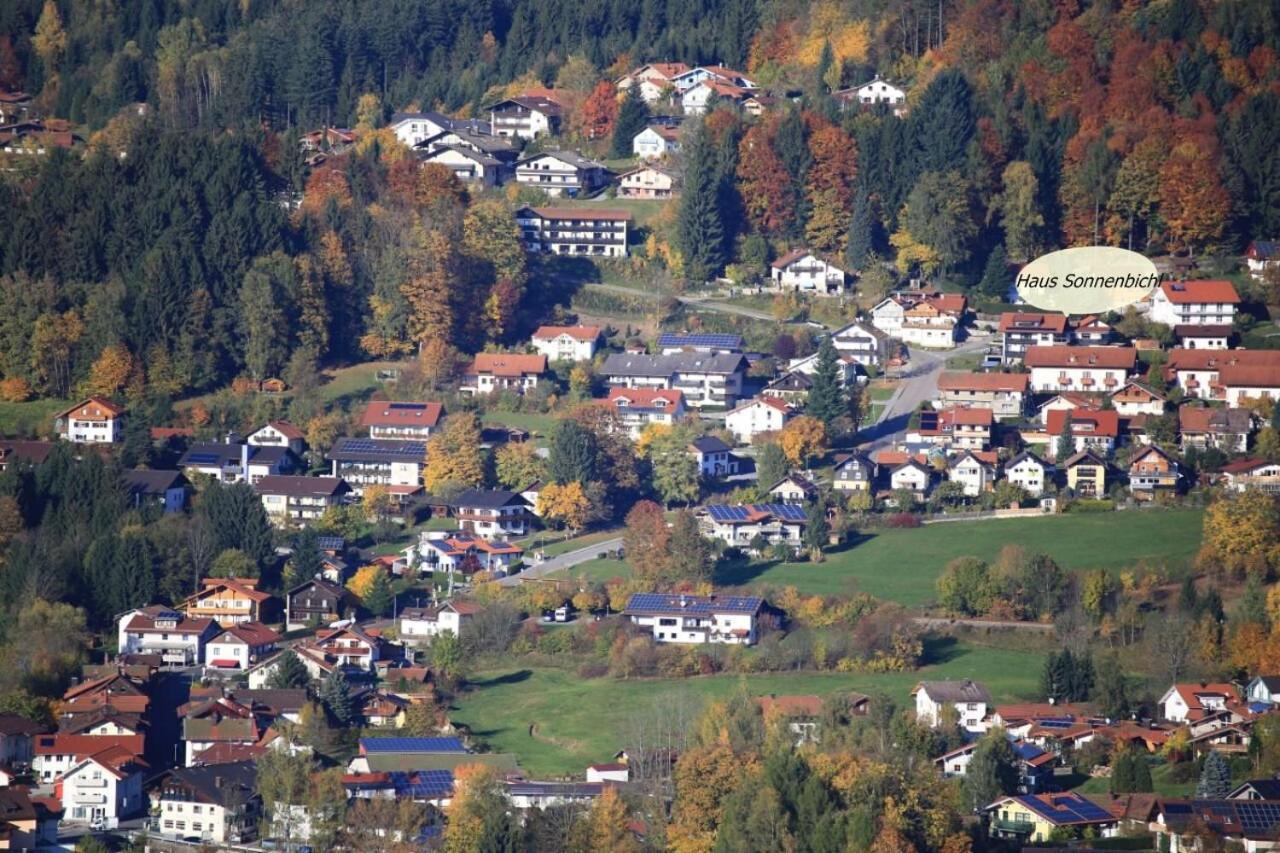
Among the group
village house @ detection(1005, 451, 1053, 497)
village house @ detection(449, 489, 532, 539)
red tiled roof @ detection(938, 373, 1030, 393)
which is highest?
red tiled roof @ detection(938, 373, 1030, 393)

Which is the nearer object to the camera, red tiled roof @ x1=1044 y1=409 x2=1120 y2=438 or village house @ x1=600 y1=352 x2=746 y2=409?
red tiled roof @ x1=1044 y1=409 x2=1120 y2=438

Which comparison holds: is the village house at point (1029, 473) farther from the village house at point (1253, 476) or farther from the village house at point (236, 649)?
the village house at point (236, 649)

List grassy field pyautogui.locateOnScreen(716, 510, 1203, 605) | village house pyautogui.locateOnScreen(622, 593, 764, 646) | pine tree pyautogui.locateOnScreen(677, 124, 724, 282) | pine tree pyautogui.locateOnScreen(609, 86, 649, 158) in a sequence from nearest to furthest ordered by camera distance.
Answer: village house pyautogui.locateOnScreen(622, 593, 764, 646) → grassy field pyautogui.locateOnScreen(716, 510, 1203, 605) → pine tree pyautogui.locateOnScreen(677, 124, 724, 282) → pine tree pyautogui.locateOnScreen(609, 86, 649, 158)

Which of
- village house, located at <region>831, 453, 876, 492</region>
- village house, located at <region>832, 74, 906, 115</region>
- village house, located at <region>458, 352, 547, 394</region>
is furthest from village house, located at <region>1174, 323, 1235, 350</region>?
village house, located at <region>458, 352, 547, 394</region>

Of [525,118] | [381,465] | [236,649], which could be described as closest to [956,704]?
[236,649]

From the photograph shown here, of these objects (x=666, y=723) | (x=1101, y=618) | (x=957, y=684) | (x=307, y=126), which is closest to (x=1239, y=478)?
(x=1101, y=618)

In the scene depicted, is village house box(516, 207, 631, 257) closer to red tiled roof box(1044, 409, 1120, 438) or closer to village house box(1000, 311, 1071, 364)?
village house box(1000, 311, 1071, 364)

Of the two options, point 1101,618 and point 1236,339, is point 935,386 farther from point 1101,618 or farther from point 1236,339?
point 1101,618
